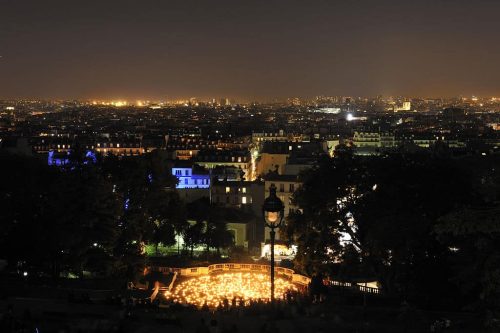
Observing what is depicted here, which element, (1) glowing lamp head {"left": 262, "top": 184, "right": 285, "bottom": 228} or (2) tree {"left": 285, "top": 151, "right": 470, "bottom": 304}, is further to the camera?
(2) tree {"left": 285, "top": 151, "right": 470, "bottom": 304}

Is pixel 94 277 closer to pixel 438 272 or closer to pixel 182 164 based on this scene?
pixel 438 272

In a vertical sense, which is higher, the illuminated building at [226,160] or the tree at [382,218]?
the illuminated building at [226,160]

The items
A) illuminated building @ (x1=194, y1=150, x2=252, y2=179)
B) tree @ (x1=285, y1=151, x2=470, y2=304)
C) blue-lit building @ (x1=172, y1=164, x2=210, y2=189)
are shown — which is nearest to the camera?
tree @ (x1=285, y1=151, x2=470, y2=304)

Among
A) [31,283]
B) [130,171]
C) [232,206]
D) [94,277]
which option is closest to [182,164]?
[232,206]

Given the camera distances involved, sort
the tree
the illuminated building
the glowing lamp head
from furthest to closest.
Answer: the illuminated building < the tree < the glowing lamp head

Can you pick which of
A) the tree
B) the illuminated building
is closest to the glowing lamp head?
the tree

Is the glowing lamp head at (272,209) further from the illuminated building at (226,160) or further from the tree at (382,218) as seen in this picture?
the illuminated building at (226,160)

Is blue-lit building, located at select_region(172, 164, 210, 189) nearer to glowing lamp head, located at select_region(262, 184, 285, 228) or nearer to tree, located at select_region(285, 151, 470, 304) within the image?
tree, located at select_region(285, 151, 470, 304)

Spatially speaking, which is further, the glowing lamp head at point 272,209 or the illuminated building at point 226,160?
the illuminated building at point 226,160

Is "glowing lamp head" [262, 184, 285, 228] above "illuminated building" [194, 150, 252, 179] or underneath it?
underneath

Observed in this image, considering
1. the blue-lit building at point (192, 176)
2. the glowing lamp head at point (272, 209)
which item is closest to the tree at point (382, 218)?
the glowing lamp head at point (272, 209)
